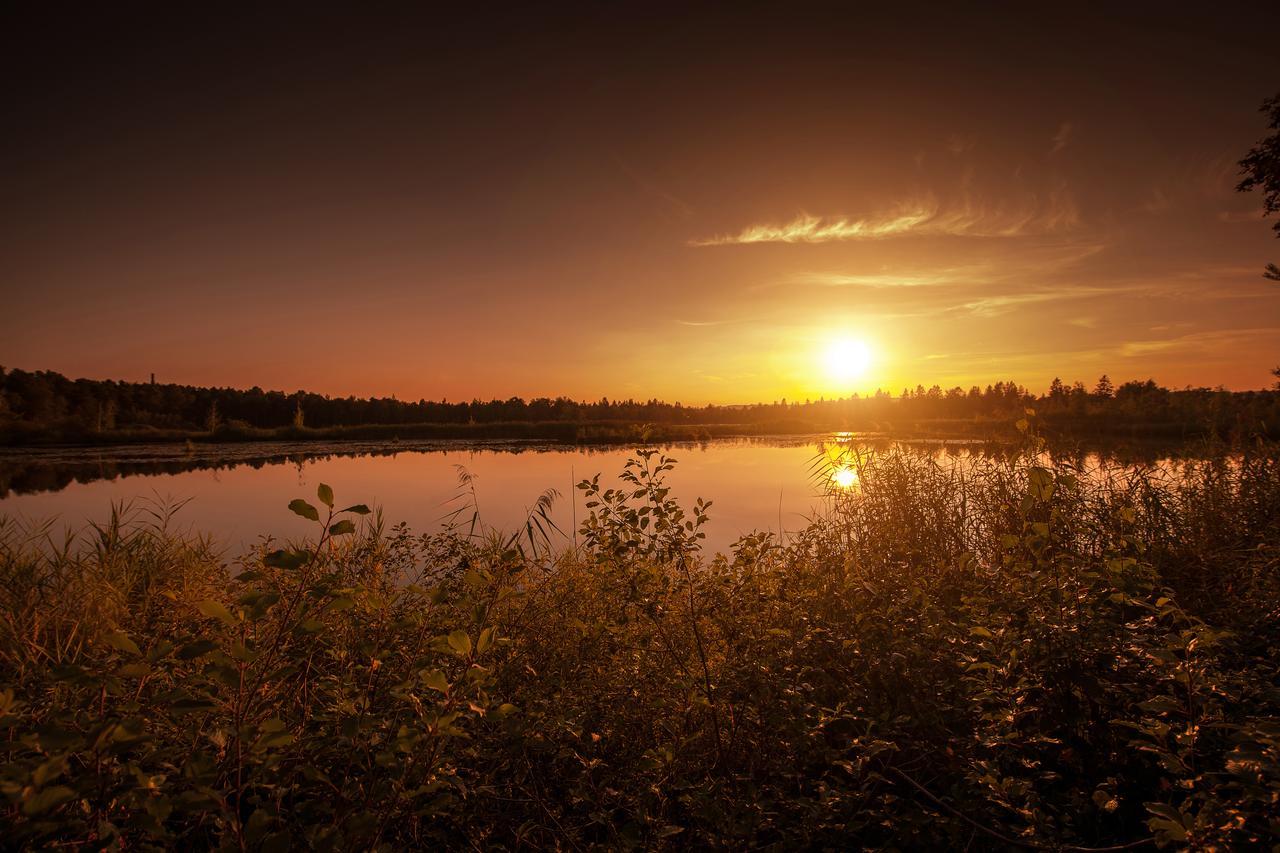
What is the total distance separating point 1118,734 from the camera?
2906 mm

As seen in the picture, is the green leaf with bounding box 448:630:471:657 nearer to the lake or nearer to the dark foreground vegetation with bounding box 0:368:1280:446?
the lake

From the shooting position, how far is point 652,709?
3252mm

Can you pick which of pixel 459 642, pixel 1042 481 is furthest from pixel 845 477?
pixel 459 642

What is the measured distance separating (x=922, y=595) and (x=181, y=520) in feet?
41.0

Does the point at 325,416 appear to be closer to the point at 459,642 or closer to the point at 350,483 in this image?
the point at 350,483

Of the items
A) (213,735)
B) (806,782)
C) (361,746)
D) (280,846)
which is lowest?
(806,782)

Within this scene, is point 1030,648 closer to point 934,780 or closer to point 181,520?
point 934,780

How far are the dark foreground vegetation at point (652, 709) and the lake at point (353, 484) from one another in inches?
103

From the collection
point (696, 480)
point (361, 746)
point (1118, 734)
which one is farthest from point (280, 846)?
point (696, 480)

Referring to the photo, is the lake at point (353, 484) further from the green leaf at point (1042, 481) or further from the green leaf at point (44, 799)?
the green leaf at point (44, 799)

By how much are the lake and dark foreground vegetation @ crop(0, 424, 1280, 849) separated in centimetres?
262

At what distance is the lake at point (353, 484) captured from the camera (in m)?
10.3

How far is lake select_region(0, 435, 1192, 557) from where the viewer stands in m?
10.3

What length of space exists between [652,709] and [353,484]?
46.2ft
